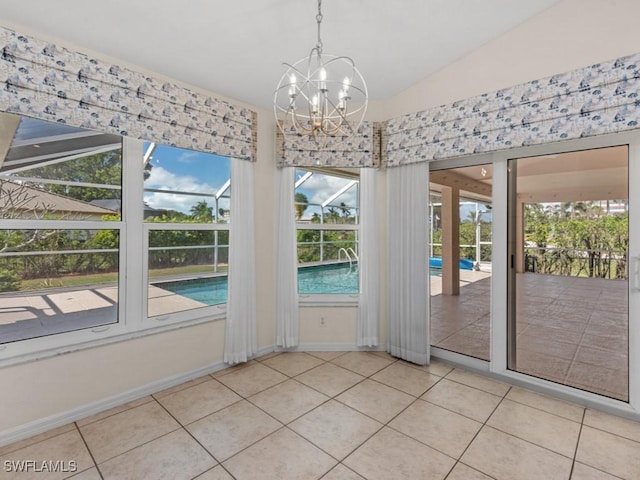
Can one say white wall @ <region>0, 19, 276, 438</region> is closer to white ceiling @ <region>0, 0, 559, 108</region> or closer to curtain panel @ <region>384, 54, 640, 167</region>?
white ceiling @ <region>0, 0, 559, 108</region>

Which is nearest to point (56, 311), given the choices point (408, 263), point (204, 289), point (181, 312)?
point (181, 312)

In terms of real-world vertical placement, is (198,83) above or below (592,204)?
above

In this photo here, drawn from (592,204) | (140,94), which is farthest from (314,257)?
(592,204)

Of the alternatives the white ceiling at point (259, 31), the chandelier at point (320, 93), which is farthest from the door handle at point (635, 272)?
the chandelier at point (320, 93)

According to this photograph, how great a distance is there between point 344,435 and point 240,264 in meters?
1.75

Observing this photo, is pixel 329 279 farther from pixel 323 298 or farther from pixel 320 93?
pixel 320 93

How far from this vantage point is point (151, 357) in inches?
106

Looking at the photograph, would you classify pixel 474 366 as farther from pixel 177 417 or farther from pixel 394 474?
pixel 177 417

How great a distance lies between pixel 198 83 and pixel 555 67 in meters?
2.86

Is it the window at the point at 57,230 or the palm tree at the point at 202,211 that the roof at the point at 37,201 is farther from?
the palm tree at the point at 202,211

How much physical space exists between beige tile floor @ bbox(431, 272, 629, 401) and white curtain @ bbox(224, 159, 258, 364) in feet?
6.88

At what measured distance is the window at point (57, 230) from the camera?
2135mm

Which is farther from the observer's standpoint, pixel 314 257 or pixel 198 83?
pixel 314 257

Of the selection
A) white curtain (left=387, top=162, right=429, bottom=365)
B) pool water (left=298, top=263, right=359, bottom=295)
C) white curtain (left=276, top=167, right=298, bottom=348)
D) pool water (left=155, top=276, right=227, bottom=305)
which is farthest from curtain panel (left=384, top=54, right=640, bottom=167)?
pool water (left=155, top=276, right=227, bottom=305)
